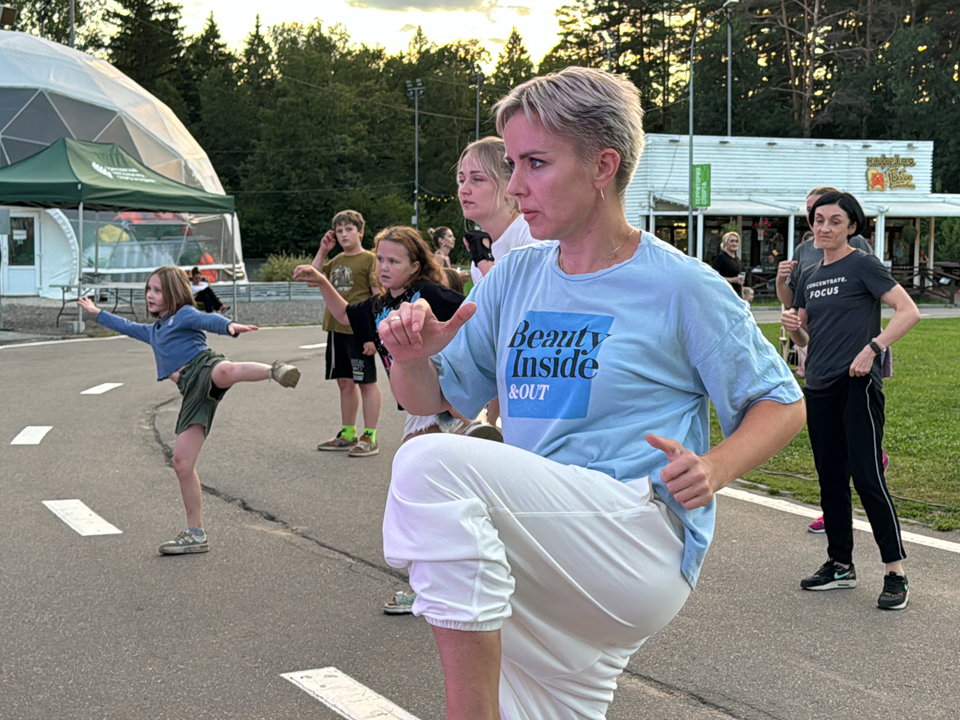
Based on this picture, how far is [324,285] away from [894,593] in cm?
326

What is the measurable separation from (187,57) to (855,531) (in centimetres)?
8599

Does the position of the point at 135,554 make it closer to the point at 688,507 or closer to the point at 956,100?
the point at 688,507

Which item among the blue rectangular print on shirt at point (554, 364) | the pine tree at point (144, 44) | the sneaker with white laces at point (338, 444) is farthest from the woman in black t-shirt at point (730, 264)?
the pine tree at point (144, 44)

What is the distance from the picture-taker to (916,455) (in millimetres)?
9273

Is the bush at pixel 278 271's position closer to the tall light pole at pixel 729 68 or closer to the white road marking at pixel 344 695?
the white road marking at pixel 344 695

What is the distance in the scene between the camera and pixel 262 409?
12461mm

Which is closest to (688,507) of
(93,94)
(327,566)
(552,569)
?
(552,569)

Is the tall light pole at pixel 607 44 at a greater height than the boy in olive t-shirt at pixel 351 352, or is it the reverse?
the tall light pole at pixel 607 44

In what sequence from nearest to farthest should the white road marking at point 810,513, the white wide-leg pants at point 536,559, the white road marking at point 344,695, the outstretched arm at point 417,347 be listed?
the white wide-leg pants at point 536,559, the outstretched arm at point 417,347, the white road marking at point 344,695, the white road marking at point 810,513

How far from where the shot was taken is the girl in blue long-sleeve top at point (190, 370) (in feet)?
20.9

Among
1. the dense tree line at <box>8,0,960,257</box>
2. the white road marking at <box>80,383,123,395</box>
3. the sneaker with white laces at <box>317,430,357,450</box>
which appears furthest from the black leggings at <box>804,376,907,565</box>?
the dense tree line at <box>8,0,960,257</box>

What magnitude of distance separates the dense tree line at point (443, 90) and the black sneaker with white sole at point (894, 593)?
7127 cm

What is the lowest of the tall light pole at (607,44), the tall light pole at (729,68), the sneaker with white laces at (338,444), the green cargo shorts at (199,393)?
the sneaker with white laces at (338,444)

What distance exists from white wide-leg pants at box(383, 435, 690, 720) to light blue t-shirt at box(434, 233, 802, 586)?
0.11m
